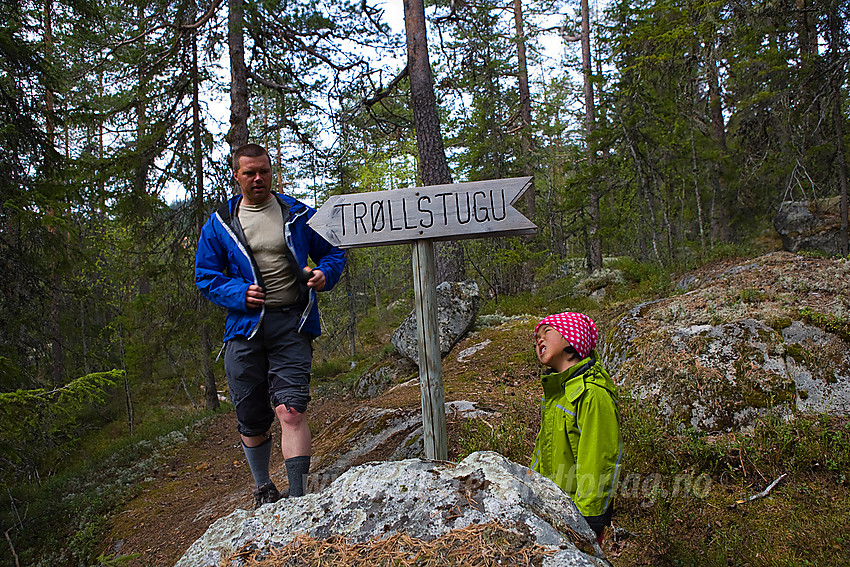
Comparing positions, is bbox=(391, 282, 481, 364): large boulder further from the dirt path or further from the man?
the man

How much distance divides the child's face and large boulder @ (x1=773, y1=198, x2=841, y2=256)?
493 inches

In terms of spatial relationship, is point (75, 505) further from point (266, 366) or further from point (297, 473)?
point (297, 473)

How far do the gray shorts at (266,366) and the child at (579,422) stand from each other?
1.42 meters

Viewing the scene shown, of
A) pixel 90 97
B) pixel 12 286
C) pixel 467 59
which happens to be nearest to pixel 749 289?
pixel 467 59

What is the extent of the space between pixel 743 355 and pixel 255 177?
3.87 meters

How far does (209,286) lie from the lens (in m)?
3.03

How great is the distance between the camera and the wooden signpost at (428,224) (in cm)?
302

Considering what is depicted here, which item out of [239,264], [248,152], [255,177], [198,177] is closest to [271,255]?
[239,264]

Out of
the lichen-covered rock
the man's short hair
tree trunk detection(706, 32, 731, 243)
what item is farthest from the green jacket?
tree trunk detection(706, 32, 731, 243)

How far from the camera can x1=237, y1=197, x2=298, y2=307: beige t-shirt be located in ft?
9.97

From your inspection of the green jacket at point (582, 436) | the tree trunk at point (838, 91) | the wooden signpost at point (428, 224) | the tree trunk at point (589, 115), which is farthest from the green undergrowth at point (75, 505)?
the tree trunk at point (838, 91)

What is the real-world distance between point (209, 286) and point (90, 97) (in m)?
9.90

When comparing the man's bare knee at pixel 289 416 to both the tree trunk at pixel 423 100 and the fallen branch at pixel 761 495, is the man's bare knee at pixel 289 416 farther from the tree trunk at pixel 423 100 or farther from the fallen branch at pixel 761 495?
the tree trunk at pixel 423 100

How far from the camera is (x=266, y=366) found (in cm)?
305
